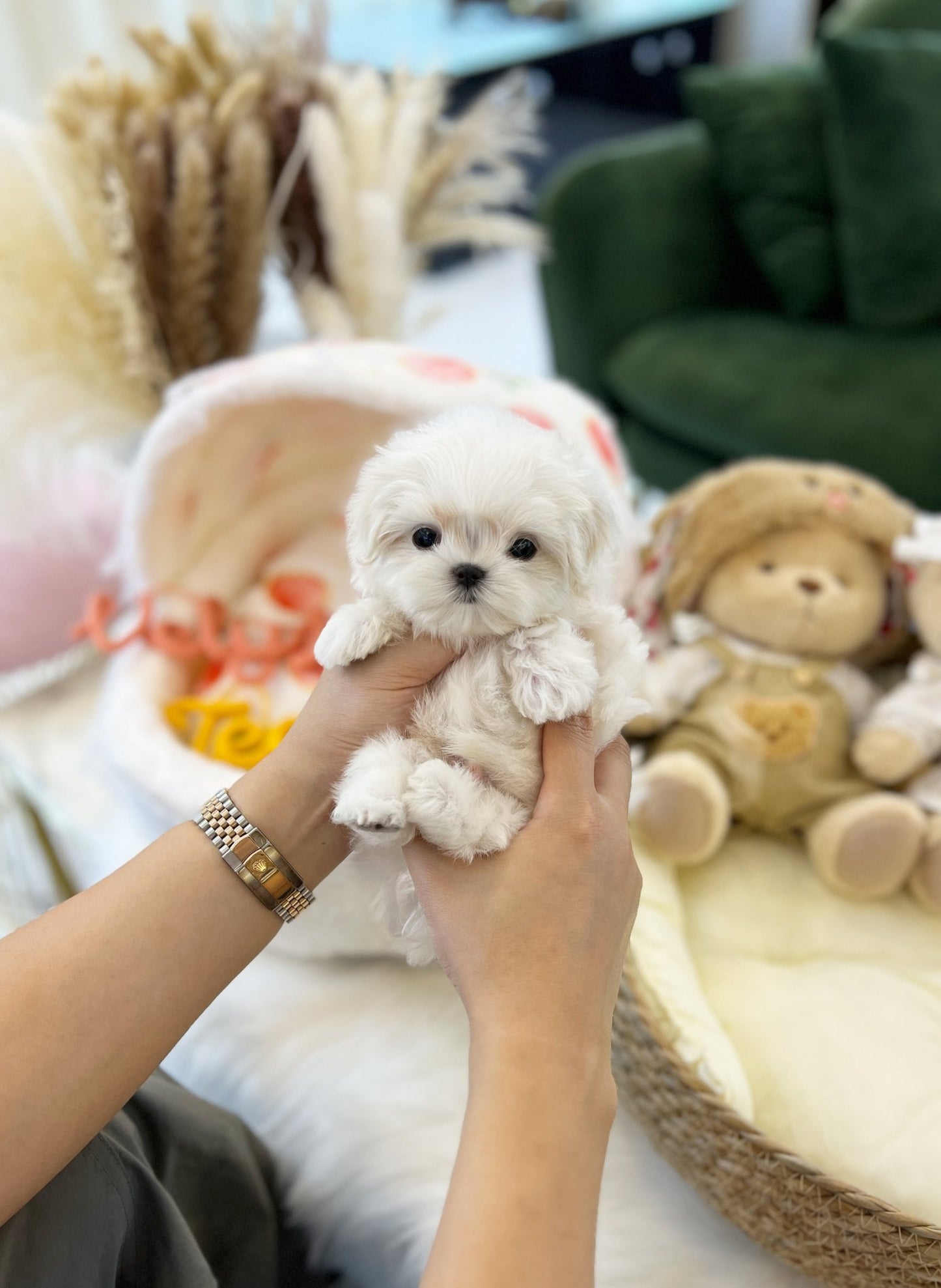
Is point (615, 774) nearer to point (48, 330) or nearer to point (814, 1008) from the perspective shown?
point (814, 1008)

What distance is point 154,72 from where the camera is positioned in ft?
4.58

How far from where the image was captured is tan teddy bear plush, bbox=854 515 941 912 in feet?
3.38

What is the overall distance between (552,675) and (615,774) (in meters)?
0.13

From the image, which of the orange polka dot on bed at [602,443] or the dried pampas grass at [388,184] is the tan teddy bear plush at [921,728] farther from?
the dried pampas grass at [388,184]

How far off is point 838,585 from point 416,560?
70 cm

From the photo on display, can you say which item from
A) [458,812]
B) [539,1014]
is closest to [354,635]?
[458,812]

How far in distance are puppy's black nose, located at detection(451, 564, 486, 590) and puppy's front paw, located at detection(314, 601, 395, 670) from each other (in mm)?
84

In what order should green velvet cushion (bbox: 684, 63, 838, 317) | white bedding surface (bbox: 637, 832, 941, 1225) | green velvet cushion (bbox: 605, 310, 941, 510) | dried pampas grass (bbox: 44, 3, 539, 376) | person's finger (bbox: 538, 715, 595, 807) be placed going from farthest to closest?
green velvet cushion (bbox: 684, 63, 838, 317)
green velvet cushion (bbox: 605, 310, 941, 510)
dried pampas grass (bbox: 44, 3, 539, 376)
white bedding surface (bbox: 637, 832, 941, 1225)
person's finger (bbox: 538, 715, 595, 807)

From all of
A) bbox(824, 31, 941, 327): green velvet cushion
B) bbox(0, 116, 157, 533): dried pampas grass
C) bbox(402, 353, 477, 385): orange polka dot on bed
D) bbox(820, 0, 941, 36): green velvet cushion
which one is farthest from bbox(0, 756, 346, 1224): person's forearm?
bbox(820, 0, 941, 36): green velvet cushion

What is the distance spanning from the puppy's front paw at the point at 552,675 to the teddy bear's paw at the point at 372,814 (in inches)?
4.2

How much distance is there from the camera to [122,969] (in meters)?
0.64

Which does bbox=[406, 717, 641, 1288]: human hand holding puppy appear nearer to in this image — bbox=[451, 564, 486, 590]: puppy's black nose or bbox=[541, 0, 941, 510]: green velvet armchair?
bbox=[451, 564, 486, 590]: puppy's black nose

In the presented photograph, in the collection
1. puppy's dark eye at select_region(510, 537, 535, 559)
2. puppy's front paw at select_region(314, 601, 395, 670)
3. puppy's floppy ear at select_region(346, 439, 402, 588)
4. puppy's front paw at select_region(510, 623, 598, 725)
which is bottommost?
puppy's front paw at select_region(510, 623, 598, 725)

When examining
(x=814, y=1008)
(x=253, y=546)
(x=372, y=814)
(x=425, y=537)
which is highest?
(x=425, y=537)
